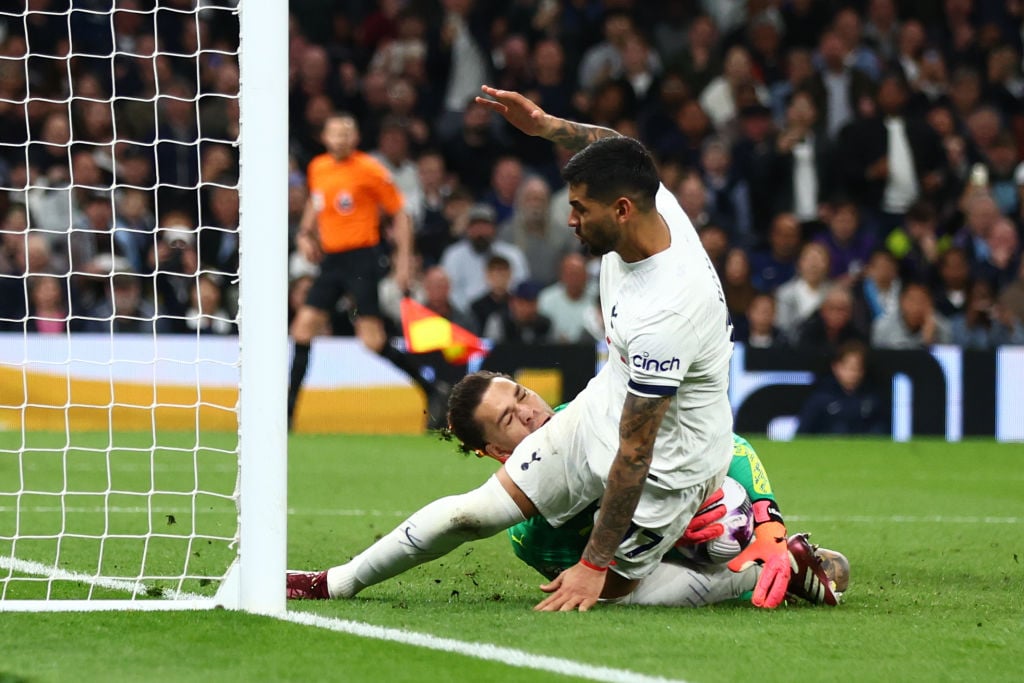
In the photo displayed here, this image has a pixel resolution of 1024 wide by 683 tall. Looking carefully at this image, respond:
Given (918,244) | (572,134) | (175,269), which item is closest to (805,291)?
(918,244)

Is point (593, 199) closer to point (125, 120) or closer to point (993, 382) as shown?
point (993, 382)

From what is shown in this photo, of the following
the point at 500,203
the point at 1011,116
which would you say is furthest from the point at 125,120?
the point at 1011,116

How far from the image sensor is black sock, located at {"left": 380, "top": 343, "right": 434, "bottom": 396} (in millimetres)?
11227

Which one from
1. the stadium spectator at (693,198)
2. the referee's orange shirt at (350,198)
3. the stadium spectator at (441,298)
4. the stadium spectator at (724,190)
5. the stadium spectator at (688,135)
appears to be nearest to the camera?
the referee's orange shirt at (350,198)

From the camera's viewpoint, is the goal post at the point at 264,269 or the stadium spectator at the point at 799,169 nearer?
the goal post at the point at 264,269

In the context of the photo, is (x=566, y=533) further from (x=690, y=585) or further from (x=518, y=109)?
(x=518, y=109)

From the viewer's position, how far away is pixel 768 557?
489cm

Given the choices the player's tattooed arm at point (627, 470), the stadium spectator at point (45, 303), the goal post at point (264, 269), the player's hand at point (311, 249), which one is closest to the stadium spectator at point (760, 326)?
the player's hand at point (311, 249)

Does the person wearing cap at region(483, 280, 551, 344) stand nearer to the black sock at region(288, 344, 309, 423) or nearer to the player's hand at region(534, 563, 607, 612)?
the black sock at region(288, 344, 309, 423)

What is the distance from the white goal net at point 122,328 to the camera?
5.15m

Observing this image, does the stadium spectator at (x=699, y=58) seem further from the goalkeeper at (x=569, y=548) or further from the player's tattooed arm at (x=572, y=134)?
the goalkeeper at (x=569, y=548)

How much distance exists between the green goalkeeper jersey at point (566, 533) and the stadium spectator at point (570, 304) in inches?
300

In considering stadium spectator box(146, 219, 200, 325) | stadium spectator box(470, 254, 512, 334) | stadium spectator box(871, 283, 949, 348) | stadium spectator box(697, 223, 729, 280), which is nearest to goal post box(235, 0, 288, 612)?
stadium spectator box(146, 219, 200, 325)

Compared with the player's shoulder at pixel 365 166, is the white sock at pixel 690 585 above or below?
below
